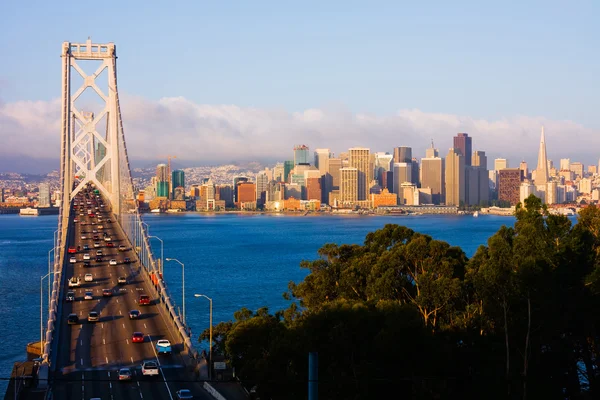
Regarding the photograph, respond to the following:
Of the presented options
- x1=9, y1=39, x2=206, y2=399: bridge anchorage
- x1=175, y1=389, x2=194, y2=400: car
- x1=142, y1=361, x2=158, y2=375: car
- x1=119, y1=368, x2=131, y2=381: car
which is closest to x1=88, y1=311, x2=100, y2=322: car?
x1=9, y1=39, x2=206, y2=399: bridge anchorage

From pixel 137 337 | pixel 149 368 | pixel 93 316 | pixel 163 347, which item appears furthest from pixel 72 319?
pixel 149 368

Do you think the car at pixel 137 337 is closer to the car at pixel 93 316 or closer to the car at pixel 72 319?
the car at pixel 93 316

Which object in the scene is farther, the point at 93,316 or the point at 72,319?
the point at 93,316

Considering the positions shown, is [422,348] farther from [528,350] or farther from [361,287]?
[361,287]

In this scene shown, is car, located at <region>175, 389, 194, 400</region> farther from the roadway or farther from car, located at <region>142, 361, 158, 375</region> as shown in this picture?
car, located at <region>142, 361, 158, 375</region>

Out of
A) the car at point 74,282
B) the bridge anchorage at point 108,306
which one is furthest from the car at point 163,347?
the car at point 74,282

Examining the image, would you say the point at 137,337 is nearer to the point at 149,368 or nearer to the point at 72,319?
the point at 149,368
